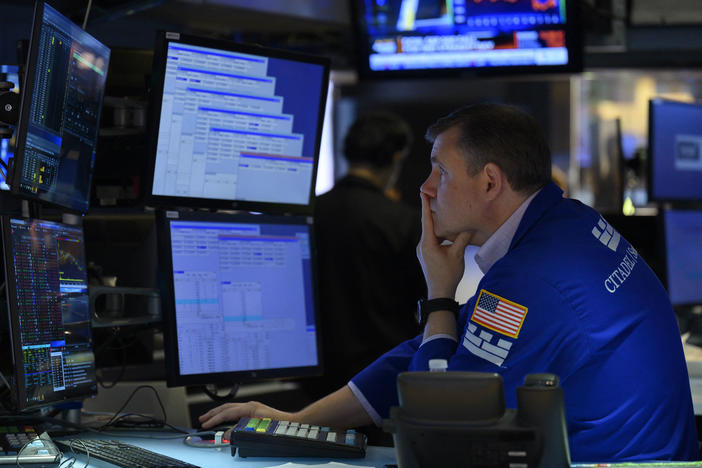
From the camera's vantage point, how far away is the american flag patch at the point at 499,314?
1.55m

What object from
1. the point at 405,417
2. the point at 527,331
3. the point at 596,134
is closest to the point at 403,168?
the point at 596,134

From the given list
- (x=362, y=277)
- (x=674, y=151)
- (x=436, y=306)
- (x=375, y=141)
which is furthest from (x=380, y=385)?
(x=674, y=151)

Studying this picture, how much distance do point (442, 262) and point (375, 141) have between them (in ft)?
5.52

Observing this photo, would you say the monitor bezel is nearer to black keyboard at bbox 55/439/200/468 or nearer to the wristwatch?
the wristwatch

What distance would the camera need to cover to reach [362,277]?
3.28m

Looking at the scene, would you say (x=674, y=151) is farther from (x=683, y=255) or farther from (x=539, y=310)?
(x=539, y=310)

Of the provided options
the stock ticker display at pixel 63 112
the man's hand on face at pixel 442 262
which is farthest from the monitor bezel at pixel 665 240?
the stock ticker display at pixel 63 112

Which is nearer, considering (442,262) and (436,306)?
(436,306)

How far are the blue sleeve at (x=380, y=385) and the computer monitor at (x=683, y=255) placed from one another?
1768 mm

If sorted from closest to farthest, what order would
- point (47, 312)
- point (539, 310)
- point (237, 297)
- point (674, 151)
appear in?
1. point (539, 310)
2. point (47, 312)
3. point (237, 297)
4. point (674, 151)

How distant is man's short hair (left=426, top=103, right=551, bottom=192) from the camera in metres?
1.85

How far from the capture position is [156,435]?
6.59ft

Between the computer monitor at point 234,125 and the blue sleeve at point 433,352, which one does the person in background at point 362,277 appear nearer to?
the computer monitor at point 234,125

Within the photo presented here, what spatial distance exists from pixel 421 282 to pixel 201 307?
134 cm
